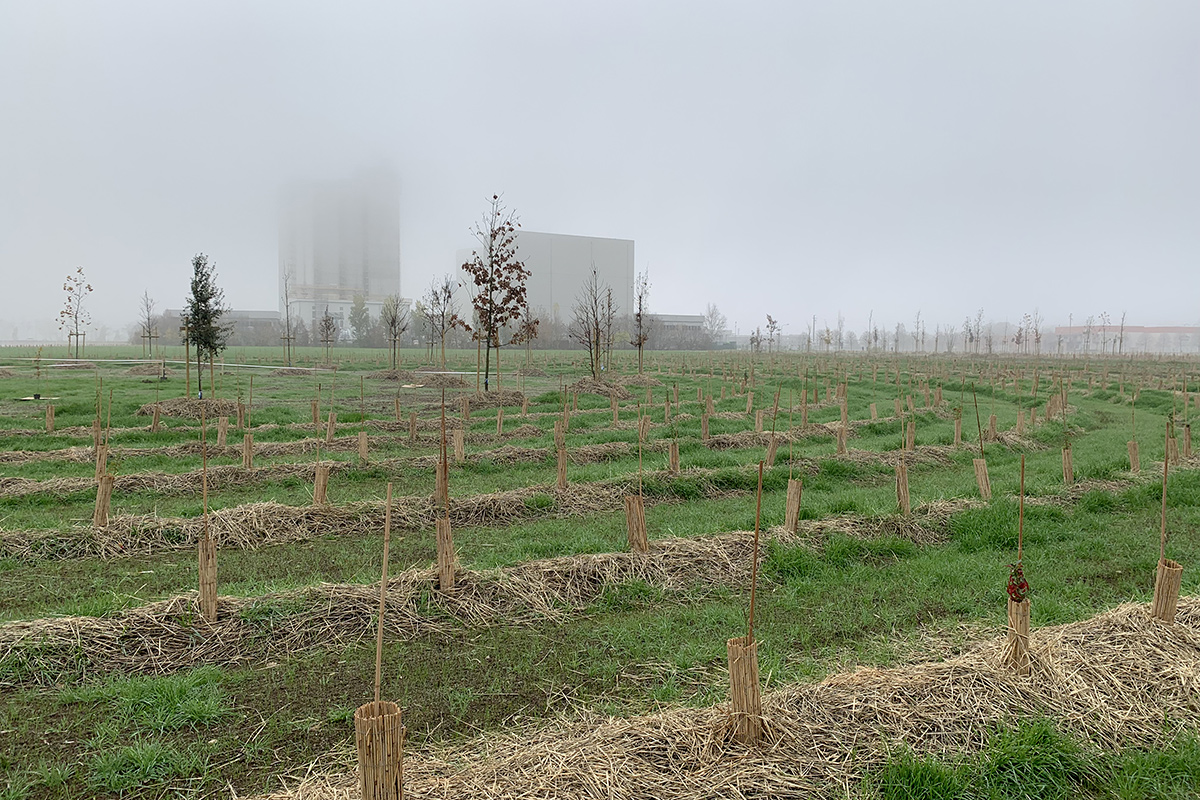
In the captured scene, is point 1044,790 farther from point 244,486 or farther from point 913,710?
point 244,486

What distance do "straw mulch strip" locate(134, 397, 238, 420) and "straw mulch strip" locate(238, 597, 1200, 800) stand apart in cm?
1415

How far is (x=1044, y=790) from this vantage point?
304 cm

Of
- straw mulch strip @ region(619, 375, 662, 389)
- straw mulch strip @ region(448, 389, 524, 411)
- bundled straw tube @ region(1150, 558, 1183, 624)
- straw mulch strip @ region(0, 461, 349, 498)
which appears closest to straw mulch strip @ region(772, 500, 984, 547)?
bundled straw tube @ region(1150, 558, 1183, 624)

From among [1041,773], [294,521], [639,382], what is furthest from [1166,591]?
[639,382]

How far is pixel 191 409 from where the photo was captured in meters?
15.4

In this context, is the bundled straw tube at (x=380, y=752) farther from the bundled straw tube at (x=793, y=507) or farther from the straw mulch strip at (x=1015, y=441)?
the straw mulch strip at (x=1015, y=441)

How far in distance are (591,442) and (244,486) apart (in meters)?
5.88

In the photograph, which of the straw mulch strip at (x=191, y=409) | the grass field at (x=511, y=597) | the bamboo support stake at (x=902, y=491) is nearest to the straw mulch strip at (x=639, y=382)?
the grass field at (x=511, y=597)

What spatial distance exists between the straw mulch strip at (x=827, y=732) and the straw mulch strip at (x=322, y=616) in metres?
1.61

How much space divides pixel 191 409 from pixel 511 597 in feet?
45.1

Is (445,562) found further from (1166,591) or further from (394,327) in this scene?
(394,327)

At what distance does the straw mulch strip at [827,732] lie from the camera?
2996 millimetres

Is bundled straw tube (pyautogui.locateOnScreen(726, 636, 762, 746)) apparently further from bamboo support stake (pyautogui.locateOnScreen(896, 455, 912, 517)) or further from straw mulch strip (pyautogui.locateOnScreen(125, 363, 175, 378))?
straw mulch strip (pyautogui.locateOnScreen(125, 363, 175, 378))

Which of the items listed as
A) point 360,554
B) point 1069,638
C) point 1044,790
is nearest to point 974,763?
point 1044,790
